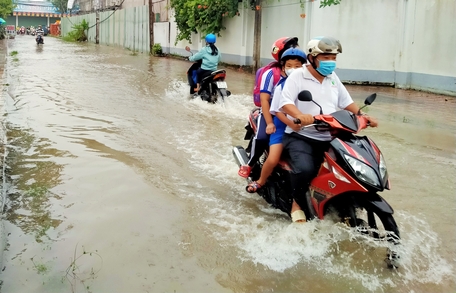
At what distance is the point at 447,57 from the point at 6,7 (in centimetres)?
4276

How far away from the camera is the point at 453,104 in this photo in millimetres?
10578

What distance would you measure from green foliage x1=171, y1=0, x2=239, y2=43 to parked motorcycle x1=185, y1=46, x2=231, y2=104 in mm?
7605

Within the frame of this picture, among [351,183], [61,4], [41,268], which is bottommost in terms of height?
[41,268]

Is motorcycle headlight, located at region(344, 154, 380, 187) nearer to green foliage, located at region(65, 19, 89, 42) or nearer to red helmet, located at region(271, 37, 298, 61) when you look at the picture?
red helmet, located at region(271, 37, 298, 61)

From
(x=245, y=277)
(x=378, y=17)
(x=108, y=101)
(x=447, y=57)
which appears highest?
(x=378, y=17)

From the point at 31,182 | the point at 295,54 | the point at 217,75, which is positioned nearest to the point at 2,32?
the point at 217,75

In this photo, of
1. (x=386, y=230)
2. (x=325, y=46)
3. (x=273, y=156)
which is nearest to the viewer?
(x=386, y=230)

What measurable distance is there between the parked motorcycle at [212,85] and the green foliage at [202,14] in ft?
24.9

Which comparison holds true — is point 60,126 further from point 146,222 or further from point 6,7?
point 6,7

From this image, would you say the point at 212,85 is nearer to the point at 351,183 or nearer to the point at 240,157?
the point at 240,157

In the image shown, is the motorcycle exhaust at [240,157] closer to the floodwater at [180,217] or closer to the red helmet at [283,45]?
the floodwater at [180,217]

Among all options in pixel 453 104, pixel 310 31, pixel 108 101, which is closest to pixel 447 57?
pixel 453 104

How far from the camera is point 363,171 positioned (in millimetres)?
3338

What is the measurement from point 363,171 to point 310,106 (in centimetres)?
84
